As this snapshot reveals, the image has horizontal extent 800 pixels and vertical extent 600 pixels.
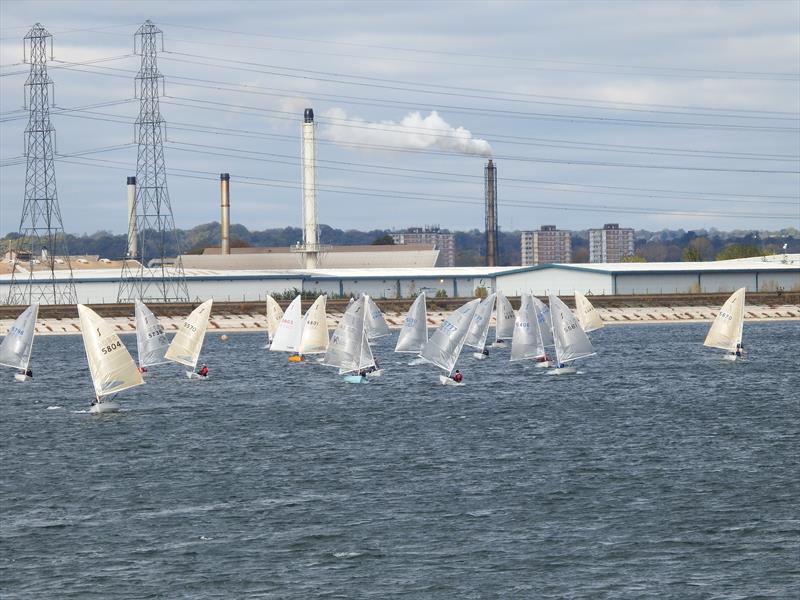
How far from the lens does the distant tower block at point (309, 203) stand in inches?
6890

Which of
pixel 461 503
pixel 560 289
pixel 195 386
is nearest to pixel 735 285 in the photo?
pixel 560 289

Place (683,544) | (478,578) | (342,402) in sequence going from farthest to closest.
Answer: (342,402)
(683,544)
(478,578)

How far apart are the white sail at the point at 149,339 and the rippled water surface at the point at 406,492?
9.60 feet

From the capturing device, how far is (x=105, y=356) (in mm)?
61562

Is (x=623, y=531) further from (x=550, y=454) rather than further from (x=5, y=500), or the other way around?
(x=5, y=500)

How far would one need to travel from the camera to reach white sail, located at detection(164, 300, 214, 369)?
79188 mm

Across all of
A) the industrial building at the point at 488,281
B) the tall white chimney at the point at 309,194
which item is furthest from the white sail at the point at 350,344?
the tall white chimney at the point at 309,194

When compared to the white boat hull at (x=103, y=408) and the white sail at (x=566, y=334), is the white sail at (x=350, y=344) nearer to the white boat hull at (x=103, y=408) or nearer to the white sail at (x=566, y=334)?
the white sail at (x=566, y=334)

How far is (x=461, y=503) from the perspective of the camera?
4100cm

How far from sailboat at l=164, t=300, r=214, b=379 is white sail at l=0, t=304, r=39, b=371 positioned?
7.93 m

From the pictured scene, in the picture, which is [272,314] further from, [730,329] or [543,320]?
[730,329]

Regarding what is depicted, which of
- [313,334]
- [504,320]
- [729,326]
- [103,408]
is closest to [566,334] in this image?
[729,326]

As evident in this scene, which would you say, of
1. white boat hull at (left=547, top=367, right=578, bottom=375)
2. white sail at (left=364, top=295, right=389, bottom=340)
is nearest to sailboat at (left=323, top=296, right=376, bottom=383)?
white boat hull at (left=547, top=367, right=578, bottom=375)

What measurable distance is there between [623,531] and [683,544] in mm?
2026
